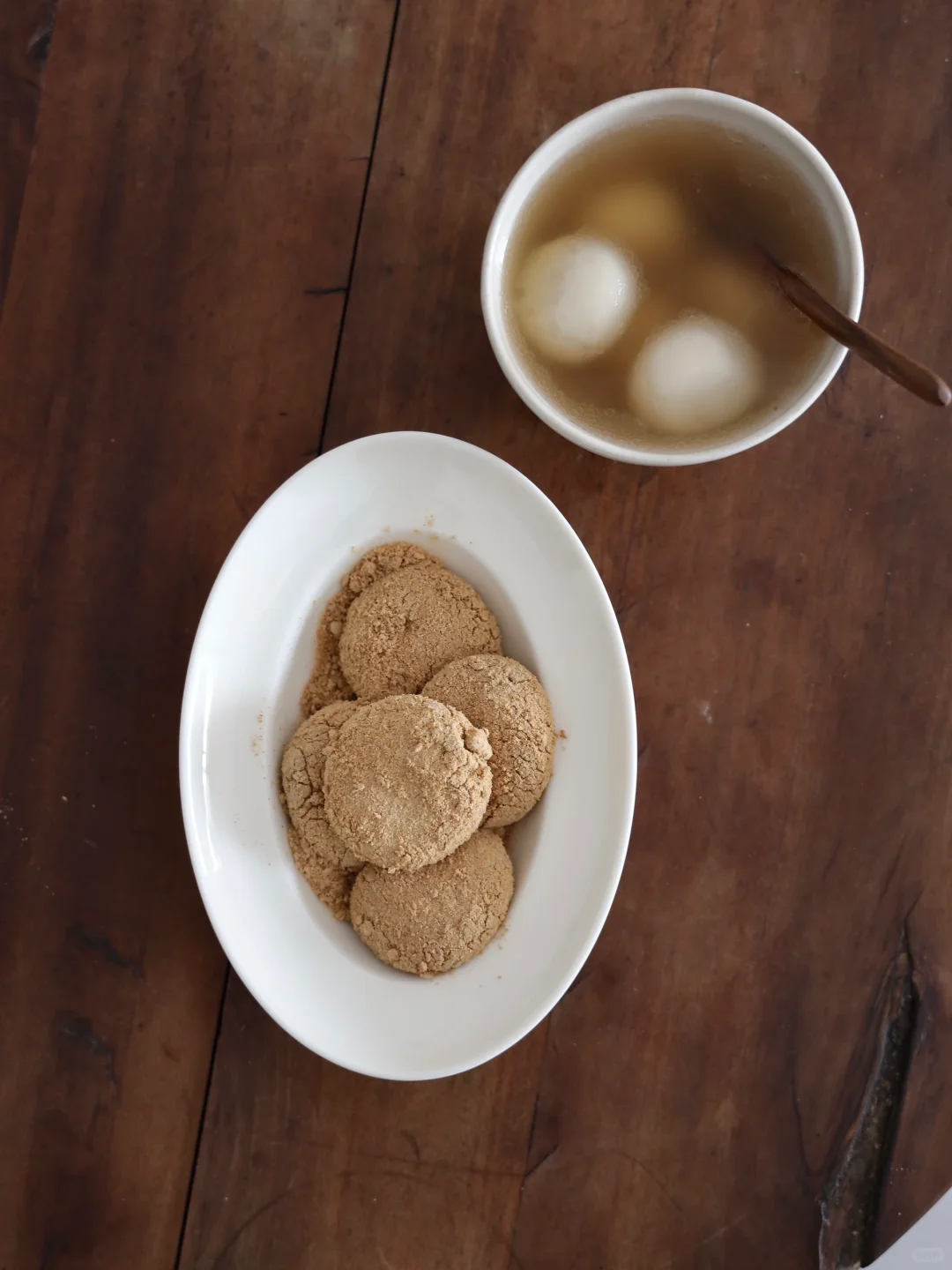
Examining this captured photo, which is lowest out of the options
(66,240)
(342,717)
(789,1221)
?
(789,1221)

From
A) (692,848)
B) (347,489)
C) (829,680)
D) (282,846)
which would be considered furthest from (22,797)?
(829,680)

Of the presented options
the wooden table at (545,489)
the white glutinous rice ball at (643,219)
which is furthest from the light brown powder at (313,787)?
the white glutinous rice ball at (643,219)

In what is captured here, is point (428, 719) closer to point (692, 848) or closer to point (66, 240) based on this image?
point (692, 848)

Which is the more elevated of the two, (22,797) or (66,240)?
(66,240)

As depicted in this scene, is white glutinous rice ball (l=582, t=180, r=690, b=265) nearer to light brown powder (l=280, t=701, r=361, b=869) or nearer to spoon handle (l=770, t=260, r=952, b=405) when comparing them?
spoon handle (l=770, t=260, r=952, b=405)

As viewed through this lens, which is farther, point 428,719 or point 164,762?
point 164,762

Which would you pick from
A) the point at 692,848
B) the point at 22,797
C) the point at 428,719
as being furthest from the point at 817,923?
the point at 22,797
